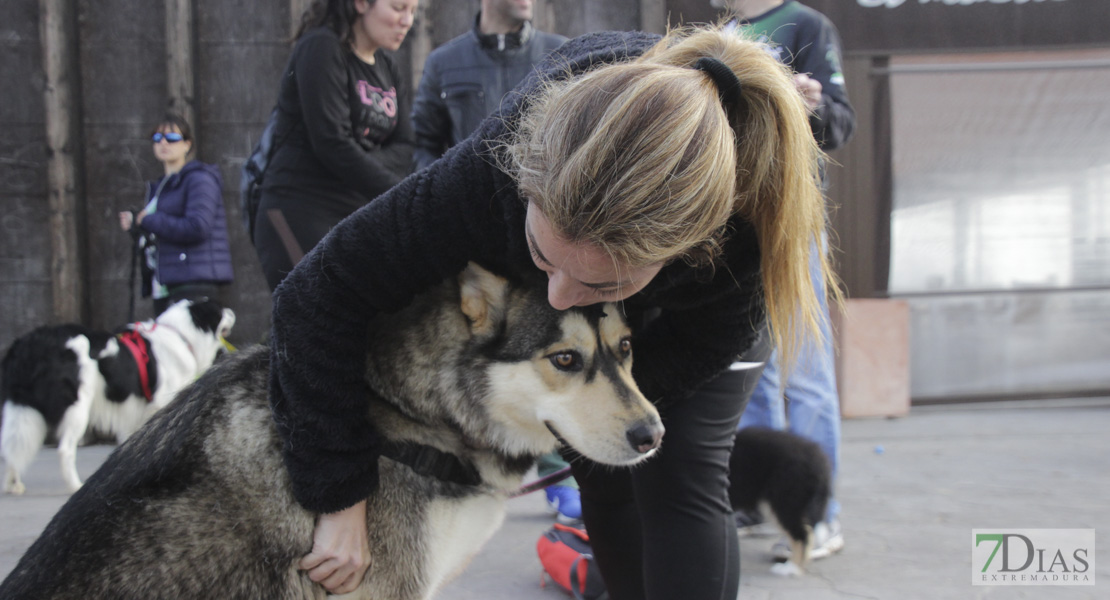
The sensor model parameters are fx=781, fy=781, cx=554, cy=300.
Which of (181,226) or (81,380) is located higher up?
(181,226)

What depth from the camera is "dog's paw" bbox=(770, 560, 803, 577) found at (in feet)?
9.24

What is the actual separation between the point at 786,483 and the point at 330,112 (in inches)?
84.6

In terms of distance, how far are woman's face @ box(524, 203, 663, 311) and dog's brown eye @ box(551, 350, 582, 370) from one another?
36cm

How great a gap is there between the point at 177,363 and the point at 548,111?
4046 millimetres

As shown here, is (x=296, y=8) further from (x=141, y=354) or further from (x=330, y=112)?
(x=330, y=112)

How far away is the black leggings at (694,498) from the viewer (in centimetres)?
159

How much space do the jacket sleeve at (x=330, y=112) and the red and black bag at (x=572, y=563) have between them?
145 cm

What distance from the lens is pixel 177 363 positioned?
4.63m

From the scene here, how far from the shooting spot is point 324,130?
2855mm

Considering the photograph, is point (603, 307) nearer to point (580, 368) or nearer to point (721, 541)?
point (580, 368)

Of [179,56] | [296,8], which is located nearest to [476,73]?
[296,8]

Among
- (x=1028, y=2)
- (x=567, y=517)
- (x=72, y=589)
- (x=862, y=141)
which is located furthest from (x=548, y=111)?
(x=1028, y=2)

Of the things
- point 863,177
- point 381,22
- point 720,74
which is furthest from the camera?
point 863,177

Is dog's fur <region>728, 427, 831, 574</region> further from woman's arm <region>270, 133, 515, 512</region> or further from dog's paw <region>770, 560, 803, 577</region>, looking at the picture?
woman's arm <region>270, 133, 515, 512</region>
